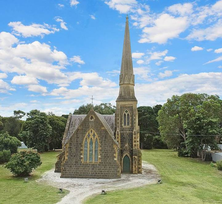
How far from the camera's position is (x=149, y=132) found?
65.2 meters

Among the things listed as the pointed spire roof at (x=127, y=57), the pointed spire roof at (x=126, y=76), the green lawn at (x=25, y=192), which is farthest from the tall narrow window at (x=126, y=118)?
the green lawn at (x=25, y=192)

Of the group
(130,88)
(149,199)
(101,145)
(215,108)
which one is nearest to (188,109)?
(215,108)

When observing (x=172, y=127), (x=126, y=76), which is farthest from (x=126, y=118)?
(x=172, y=127)

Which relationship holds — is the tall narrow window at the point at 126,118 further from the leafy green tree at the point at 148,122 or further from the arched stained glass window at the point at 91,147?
the leafy green tree at the point at 148,122

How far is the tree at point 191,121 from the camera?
37.5 meters

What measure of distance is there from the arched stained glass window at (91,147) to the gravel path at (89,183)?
241 cm

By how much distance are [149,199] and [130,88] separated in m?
16.2

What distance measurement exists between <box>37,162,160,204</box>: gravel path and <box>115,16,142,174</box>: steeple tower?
188cm

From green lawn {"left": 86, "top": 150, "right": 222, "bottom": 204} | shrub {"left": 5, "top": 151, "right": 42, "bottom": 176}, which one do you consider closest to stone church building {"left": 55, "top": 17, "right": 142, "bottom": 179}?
shrub {"left": 5, "top": 151, "right": 42, "bottom": 176}

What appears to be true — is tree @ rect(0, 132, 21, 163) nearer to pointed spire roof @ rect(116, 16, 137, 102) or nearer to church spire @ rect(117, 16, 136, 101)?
pointed spire roof @ rect(116, 16, 137, 102)

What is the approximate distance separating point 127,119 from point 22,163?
13562mm

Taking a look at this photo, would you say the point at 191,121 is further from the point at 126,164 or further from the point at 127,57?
the point at 127,57

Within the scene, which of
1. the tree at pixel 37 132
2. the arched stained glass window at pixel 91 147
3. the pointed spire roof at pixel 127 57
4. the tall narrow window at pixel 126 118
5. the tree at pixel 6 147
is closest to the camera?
the arched stained glass window at pixel 91 147

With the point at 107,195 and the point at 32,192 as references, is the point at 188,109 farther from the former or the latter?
the point at 32,192
